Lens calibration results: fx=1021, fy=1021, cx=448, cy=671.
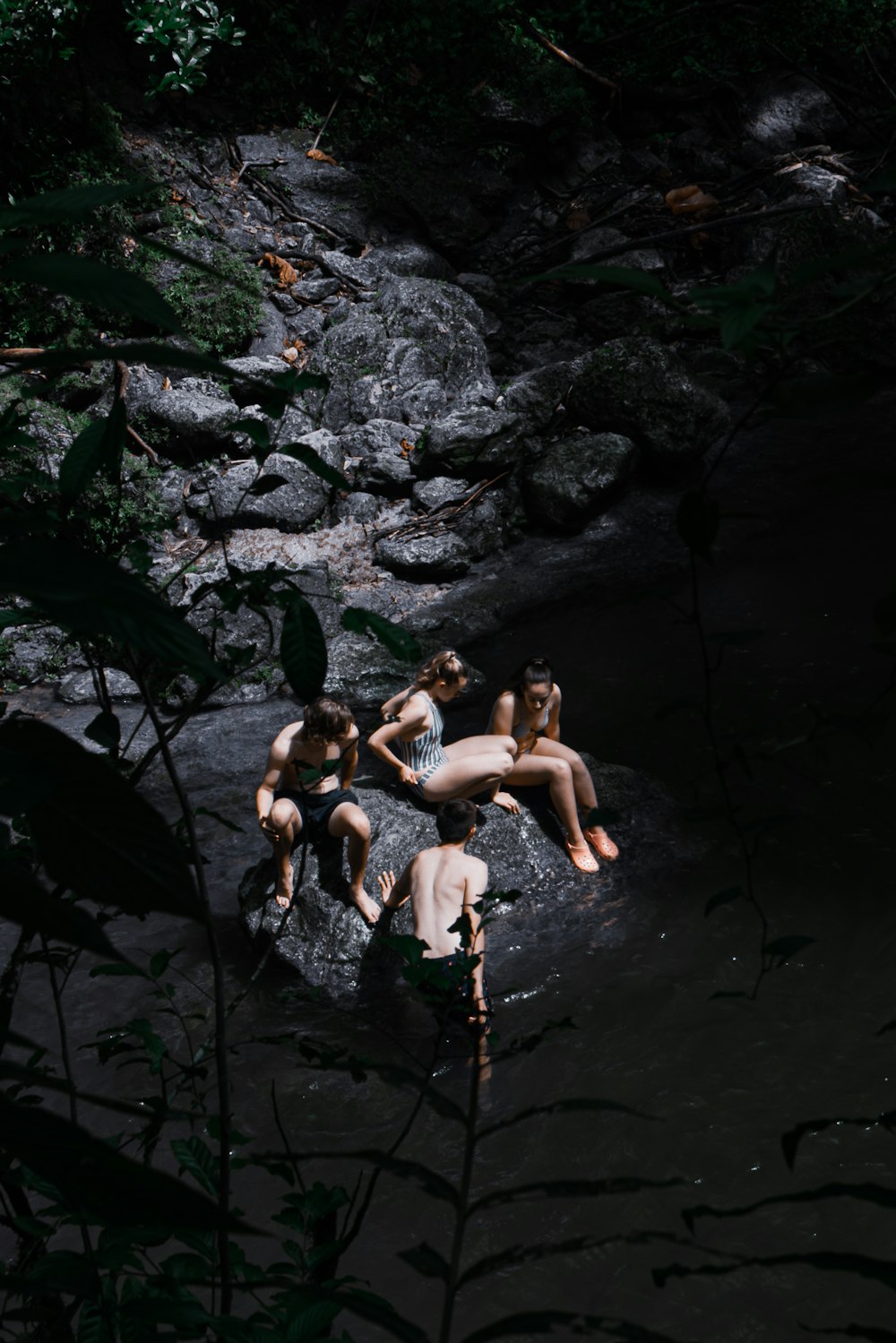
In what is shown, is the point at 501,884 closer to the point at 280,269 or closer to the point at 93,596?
the point at 93,596

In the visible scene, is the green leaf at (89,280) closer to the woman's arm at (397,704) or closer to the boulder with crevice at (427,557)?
the woman's arm at (397,704)

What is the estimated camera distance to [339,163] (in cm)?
1190

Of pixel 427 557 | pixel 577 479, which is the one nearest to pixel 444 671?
pixel 427 557

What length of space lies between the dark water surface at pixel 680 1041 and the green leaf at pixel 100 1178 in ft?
3.05

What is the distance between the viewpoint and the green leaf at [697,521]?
92cm

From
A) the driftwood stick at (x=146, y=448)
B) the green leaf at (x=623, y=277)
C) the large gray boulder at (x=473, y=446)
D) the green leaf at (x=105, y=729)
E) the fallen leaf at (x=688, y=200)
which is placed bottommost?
the driftwood stick at (x=146, y=448)

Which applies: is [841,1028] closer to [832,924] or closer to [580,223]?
[832,924]

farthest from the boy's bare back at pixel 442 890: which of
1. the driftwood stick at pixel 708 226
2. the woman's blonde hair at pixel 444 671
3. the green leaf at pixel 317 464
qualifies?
the green leaf at pixel 317 464

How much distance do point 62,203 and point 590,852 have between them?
490 cm

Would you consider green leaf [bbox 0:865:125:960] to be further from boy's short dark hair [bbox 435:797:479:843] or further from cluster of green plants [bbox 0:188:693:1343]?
boy's short dark hair [bbox 435:797:479:843]

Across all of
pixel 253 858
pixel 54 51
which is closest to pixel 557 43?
pixel 54 51

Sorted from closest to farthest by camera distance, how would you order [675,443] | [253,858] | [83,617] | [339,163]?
[83,617] → [253,858] → [675,443] → [339,163]

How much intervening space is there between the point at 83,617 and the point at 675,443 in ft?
28.6

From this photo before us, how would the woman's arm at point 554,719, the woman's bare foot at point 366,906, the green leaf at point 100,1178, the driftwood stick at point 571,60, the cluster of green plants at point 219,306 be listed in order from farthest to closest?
the driftwood stick at point 571,60, the cluster of green plants at point 219,306, the woman's arm at point 554,719, the woman's bare foot at point 366,906, the green leaf at point 100,1178
